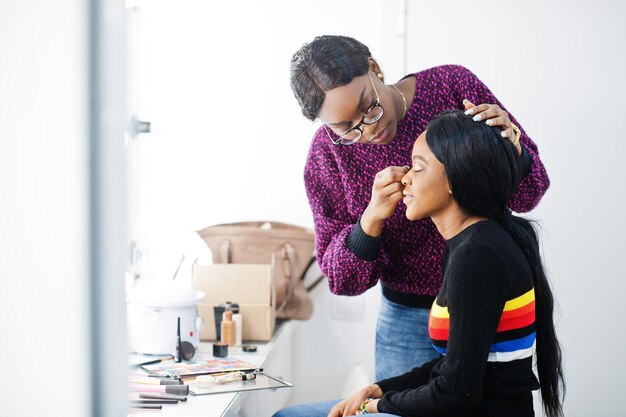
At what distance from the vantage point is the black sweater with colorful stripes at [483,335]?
121 cm

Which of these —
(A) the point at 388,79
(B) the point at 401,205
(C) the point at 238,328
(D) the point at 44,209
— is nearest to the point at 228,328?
(C) the point at 238,328

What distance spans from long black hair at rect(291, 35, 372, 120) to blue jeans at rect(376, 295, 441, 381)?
535 millimetres

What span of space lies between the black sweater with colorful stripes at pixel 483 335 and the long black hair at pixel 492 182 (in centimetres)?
7

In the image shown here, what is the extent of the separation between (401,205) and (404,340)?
1.11 feet

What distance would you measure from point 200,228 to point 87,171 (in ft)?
7.45

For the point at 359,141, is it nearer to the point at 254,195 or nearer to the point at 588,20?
the point at 254,195

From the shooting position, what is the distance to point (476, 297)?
1.21 meters

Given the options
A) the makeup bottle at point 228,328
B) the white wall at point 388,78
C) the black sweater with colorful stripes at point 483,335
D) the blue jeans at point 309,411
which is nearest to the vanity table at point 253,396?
the makeup bottle at point 228,328

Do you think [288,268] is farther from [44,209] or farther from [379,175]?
[44,209]

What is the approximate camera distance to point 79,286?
2.38ft

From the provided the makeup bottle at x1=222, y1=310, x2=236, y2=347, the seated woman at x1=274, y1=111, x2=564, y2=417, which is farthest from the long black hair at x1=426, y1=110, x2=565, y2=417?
the makeup bottle at x1=222, y1=310, x2=236, y2=347

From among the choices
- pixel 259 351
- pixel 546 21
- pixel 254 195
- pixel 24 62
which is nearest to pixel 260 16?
pixel 254 195

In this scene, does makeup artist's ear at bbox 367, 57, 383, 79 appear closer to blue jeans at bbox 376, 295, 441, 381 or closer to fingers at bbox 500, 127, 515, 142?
fingers at bbox 500, 127, 515, 142

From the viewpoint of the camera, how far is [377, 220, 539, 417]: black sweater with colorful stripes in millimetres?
1213
